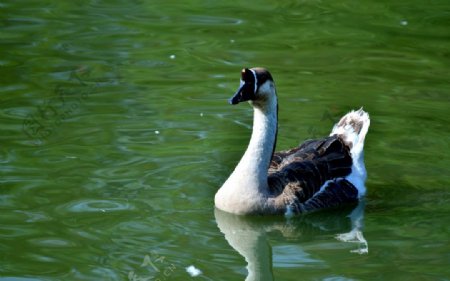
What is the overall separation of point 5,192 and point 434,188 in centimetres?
467

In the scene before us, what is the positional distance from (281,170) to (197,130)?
7.47ft

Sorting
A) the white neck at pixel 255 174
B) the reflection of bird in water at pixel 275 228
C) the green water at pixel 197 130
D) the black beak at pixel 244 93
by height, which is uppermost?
the black beak at pixel 244 93

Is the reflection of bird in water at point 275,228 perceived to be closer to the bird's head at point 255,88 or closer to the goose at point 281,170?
the goose at point 281,170

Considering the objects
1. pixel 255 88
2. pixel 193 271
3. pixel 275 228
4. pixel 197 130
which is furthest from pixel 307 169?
pixel 197 130

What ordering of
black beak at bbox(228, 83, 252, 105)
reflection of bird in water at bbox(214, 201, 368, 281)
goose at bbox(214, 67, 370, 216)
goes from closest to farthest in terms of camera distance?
reflection of bird in water at bbox(214, 201, 368, 281), black beak at bbox(228, 83, 252, 105), goose at bbox(214, 67, 370, 216)

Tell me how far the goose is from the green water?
0.59 ft

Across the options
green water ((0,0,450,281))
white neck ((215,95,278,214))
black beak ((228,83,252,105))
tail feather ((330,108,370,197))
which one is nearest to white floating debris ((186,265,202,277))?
green water ((0,0,450,281))

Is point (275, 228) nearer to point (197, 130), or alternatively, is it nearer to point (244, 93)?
point (244, 93)

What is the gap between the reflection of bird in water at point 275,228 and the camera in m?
9.77

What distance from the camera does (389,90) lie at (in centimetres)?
1453

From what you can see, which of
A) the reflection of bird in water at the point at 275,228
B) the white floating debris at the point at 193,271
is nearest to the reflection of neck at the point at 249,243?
the reflection of bird in water at the point at 275,228

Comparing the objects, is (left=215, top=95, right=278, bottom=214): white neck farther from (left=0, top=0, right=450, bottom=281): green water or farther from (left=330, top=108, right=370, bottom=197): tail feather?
(left=330, top=108, right=370, bottom=197): tail feather

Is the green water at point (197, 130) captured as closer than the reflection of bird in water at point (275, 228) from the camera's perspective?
Yes

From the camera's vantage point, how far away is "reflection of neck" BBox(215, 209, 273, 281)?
925cm
